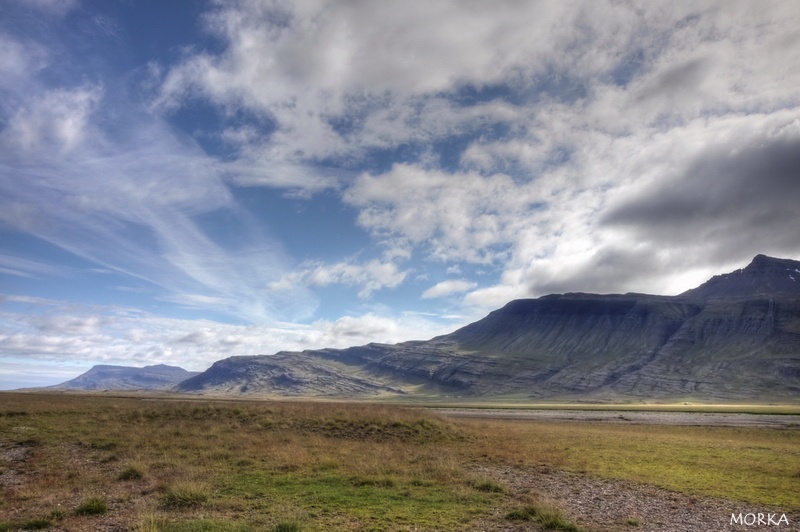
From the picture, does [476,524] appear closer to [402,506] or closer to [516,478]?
[402,506]

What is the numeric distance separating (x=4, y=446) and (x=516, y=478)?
1256 inches

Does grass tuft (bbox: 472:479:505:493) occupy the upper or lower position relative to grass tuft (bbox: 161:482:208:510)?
lower

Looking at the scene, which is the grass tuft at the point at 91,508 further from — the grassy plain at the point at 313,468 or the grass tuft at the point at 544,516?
the grass tuft at the point at 544,516

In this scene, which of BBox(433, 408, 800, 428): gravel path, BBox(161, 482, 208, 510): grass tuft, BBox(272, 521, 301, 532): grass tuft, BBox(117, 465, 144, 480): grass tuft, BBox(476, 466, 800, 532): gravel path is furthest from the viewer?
BBox(433, 408, 800, 428): gravel path

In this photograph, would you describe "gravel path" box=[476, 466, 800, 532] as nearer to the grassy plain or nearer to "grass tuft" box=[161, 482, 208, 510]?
the grassy plain

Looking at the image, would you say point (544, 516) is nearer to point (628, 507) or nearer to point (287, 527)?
point (628, 507)

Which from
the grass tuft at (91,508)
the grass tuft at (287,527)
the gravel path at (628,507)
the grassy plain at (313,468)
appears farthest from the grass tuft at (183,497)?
the gravel path at (628,507)

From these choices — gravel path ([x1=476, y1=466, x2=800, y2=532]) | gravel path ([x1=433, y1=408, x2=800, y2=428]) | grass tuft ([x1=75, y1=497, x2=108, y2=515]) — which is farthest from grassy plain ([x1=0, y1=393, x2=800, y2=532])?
gravel path ([x1=433, y1=408, x2=800, y2=428])

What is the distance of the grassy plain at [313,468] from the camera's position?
14.6 meters

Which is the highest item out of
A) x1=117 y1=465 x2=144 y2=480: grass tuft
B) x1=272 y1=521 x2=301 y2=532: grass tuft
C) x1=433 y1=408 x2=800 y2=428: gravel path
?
x1=272 y1=521 x2=301 y2=532: grass tuft

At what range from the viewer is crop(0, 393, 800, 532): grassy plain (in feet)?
47.9

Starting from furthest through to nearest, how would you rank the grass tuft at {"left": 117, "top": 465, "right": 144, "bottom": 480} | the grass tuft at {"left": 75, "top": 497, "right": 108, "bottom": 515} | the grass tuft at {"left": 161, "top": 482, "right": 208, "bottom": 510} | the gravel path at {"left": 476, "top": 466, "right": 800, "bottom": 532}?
the grass tuft at {"left": 117, "top": 465, "right": 144, "bottom": 480}, the grass tuft at {"left": 161, "top": 482, "right": 208, "bottom": 510}, the grass tuft at {"left": 75, "top": 497, "right": 108, "bottom": 515}, the gravel path at {"left": 476, "top": 466, "right": 800, "bottom": 532}

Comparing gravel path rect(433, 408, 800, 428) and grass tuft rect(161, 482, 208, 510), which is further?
gravel path rect(433, 408, 800, 428)

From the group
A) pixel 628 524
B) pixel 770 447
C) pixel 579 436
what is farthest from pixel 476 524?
pixel 770 447
